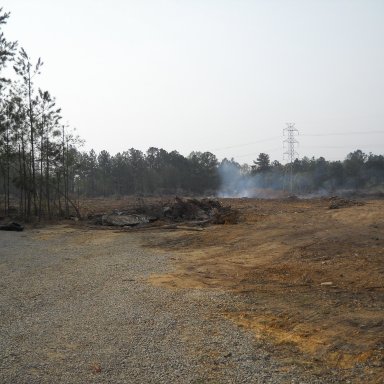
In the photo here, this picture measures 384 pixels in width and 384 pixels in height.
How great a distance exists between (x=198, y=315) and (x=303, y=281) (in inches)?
110

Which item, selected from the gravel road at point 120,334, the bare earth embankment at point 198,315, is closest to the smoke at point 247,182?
the bare earth embankment at point 198,315

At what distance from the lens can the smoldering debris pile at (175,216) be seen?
2019cm

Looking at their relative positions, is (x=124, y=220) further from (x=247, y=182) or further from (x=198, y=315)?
(x=247, y=182)

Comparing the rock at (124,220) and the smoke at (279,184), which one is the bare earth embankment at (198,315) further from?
the smoke at (279,184)

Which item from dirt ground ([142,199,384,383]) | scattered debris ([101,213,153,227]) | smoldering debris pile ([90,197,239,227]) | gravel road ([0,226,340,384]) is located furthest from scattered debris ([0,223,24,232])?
gravel road ([0,226,340,384])

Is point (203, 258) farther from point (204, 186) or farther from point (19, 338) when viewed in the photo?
point (204, 186)

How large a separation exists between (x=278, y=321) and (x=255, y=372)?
1596 mm

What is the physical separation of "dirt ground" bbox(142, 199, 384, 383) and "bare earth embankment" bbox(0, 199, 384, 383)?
3 cm

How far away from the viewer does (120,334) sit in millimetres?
5516

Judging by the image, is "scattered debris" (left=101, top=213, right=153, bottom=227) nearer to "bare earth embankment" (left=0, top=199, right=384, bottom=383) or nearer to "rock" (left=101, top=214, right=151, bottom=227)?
"rock" (left=101, top=214, right=151, bottom=227)

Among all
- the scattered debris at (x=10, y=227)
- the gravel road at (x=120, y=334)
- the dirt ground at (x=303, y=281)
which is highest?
the scattered debris at (x=10, y=227)

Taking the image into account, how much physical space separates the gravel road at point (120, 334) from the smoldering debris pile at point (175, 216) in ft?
33.7

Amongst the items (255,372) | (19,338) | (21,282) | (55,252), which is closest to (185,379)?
(255,372)

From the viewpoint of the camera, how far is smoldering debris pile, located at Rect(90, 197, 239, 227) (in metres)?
20.2
